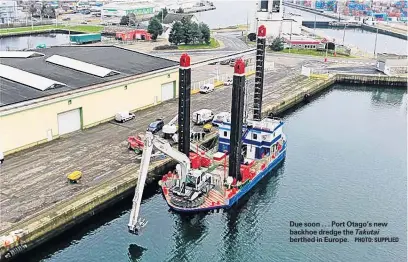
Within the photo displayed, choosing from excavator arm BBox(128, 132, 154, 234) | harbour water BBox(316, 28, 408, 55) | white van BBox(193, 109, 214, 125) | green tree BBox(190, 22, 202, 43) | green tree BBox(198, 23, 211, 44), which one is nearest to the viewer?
excavator arm BBox(128, 132, 154, 234)

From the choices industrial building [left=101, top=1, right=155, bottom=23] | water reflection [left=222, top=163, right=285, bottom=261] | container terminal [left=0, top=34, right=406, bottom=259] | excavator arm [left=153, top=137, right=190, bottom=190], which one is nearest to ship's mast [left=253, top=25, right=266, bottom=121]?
water reflection [left=222, top=163, right=285, bottom=261]

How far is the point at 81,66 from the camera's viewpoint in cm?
4069

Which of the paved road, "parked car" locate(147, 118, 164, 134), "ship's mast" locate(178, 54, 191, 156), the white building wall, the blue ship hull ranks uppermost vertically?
the white building wall

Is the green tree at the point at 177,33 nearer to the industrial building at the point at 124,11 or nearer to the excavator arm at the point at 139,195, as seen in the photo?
the industrial building at the point at 124,11

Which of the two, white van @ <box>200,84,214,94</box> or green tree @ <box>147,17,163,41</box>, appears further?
green tree @ <box>147,17,163,41</box>

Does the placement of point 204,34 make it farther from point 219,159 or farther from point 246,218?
point 246,218

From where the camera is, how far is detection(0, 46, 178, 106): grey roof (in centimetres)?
3306

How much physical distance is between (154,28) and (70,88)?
56542mm

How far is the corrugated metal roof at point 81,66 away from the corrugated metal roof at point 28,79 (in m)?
4.47

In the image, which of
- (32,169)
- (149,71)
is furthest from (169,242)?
(149,71)

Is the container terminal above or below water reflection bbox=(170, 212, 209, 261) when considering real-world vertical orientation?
above

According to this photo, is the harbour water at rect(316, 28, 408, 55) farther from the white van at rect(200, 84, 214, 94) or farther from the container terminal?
the container terminal

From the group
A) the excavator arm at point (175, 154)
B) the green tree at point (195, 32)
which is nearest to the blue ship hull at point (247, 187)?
the excavator arm at point (175, 154)

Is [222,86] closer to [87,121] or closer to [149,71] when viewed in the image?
[149,71]
